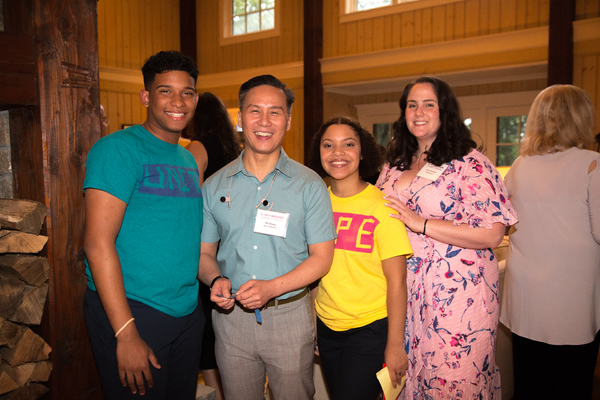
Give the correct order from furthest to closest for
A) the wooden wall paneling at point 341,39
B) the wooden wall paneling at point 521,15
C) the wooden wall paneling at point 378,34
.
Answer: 1. the wooden wall paneling at point 341,39
2. the wooden wall paneling at point 378,34
3. the wooden wall paneling at point 521,15

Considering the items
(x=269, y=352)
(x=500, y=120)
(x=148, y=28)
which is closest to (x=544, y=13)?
(x=500, y=120)

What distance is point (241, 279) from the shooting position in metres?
1.54

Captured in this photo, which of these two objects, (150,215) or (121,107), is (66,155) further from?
(121,107)

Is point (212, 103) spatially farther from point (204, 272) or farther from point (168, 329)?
point (168, 329)

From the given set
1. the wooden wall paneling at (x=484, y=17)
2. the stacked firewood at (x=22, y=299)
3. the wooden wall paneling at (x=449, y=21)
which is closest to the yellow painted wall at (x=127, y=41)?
the wooden wall paneling at (x=449, y=21)

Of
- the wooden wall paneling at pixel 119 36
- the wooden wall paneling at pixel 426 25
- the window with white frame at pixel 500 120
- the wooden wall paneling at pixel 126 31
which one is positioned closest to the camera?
the wooden wall paneling at pixel 426 25

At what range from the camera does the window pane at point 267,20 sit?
8.11 m

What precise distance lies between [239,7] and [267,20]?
775 millimetres

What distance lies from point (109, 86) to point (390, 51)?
4829 millimetres

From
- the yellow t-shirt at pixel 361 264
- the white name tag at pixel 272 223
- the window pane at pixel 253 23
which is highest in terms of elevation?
the window pane at pixel 253 23

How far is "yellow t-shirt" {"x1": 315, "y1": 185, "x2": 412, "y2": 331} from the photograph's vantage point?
1.63 m

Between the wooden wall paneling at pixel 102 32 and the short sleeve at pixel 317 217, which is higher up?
the wooden wall paneling at pixel 102 32

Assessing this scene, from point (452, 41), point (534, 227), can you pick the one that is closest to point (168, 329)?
point (534, 227)

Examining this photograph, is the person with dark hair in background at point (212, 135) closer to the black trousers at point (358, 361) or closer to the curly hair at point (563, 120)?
the black trousers at point (358, 361)
